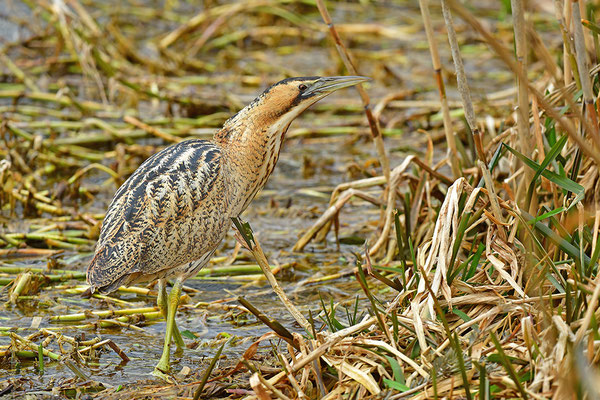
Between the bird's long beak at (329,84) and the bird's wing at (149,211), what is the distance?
1.57 ft

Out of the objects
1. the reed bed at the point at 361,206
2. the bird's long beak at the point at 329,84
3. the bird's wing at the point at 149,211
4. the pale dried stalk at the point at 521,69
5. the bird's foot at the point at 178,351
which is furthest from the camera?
the bird's long beak at the point at 329,84

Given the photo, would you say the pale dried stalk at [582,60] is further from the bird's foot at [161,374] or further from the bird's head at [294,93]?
the bird's foot at [161,374]

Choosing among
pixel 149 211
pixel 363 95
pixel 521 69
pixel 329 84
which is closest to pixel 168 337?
pixel 149 211

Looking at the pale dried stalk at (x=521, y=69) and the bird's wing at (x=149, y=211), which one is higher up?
the pale dried stalk at (x=521, y=69)

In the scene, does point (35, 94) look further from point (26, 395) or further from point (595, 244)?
point (595, 244)

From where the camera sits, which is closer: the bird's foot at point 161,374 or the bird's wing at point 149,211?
the bird's foot at point 161,374

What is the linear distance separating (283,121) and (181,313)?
919 millimetres

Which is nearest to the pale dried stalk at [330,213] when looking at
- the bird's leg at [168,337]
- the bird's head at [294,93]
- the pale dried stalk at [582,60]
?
the bird's head at [294,93]

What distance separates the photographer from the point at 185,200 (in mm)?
3102

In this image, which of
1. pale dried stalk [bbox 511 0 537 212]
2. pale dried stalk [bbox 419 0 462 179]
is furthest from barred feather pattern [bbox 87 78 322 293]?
pale dried stalk [bbox 511 0 537 212]

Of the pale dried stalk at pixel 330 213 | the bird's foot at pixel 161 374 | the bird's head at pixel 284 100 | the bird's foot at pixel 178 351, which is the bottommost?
the bird's foot at pixel 178 351

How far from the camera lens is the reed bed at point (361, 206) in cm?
234

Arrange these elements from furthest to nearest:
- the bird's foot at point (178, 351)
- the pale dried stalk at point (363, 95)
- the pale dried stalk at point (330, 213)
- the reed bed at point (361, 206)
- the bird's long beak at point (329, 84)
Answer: the pale dried stalk at point (330, 213)
the pale dried stalk at point (363, 95)
the bird's long beak at point (329, 84)
the bird's foot at point (178, 351)
the reed bed at point (361, 206)

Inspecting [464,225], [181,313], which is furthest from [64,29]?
[464,225]
